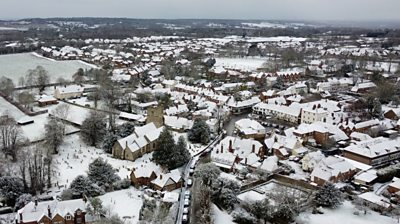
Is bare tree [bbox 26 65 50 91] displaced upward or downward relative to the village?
upward

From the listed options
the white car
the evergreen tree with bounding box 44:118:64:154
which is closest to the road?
the white car

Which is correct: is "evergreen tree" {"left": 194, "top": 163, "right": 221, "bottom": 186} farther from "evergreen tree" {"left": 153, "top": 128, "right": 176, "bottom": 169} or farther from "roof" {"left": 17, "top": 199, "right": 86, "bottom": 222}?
"roof" {"left": 17, "top": 199, "right": 86, "bottom": 222}

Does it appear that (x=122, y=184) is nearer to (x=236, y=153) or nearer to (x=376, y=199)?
(x=236, y=153)

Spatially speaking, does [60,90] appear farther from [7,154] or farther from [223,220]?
[223,220]

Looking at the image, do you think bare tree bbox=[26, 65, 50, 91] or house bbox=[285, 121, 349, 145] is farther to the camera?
bare tree bbox=[26, 65, 50, 91]

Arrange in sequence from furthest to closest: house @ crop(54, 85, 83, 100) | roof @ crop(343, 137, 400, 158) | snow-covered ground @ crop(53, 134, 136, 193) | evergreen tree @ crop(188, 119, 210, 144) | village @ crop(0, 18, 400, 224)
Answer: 1. house @ crop(54, 85, 83, 100)
2. evergreen tree @ crop(188, 119, 210, 144)
3. roof @ crop(343, 137, 400, 158)
4. snow-covered ground @ crop(53, 134, 136, 193)
5. village @ crop(0, 18, 400, 224)

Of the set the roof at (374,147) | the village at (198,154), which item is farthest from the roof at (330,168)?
the roof at (374,147)

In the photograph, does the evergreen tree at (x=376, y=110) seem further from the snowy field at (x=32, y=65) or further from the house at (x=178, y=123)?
the snowy field at (x=32, y=65)
